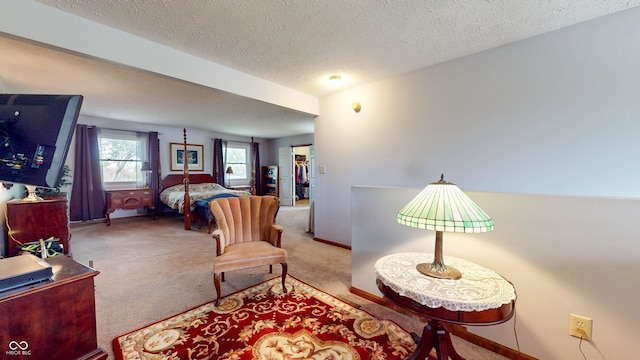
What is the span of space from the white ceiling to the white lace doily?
1816mm

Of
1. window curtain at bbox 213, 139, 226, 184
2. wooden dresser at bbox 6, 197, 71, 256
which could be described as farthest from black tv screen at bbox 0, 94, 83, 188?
window curtain at bbox 213, 139, 226, 184

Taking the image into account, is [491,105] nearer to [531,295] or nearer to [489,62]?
[489,62]

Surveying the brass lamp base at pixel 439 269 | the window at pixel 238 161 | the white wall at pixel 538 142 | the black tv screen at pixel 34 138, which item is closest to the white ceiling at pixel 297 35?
the white wall at pixel 538 142

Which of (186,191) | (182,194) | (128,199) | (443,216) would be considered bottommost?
(128,199)

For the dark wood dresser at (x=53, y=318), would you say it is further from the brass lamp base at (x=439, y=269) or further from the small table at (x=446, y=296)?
the brass lamp base at (x=439, y=269)

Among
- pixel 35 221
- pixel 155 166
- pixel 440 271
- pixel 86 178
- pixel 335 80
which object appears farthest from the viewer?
pixel 155 166

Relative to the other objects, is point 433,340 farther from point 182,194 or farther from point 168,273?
point 182,194

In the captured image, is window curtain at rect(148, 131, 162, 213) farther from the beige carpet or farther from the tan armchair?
the tan armchair

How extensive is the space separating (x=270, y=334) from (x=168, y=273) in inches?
67.5

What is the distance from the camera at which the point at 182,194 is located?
541 cm

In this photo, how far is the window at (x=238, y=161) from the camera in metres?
7.64

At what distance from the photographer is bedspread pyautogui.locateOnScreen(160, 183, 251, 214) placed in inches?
199

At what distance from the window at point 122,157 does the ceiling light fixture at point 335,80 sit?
508 cm

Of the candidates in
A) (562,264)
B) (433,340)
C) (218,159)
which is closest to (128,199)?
(218,159)
